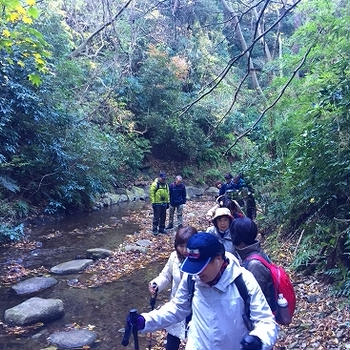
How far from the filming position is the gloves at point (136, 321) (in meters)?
2.59

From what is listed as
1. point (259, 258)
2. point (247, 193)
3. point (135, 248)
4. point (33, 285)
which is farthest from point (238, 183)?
point (259, 258)

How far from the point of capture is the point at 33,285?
24.2ft

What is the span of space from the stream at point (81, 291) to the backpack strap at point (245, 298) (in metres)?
3.14

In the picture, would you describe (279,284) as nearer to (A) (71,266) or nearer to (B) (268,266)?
(B) (268,266)

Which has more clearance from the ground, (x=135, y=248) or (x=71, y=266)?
(x=71, y=266)

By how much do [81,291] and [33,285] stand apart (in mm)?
971

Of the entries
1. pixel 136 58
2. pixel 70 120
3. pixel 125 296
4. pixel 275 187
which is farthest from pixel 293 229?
pixel 136 58

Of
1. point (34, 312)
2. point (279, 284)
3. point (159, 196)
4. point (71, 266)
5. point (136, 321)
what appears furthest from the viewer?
point (159, 196)

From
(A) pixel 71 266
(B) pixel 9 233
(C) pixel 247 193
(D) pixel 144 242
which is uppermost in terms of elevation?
(C) pixel 247 193

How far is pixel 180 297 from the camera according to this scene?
9.24ft

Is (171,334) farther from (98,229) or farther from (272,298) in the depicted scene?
(98,229)

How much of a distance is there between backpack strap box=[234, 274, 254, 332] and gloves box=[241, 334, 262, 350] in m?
0.24

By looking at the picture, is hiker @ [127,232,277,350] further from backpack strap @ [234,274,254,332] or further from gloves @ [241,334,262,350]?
gloves @ [241,334,262,350]

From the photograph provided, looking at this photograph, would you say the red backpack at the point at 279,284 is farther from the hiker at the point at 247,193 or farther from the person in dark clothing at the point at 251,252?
the hiker at the point at 247,193
